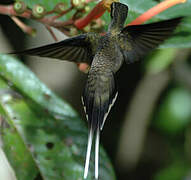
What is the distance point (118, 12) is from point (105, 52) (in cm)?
12

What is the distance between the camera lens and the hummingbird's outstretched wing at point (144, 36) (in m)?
0.99

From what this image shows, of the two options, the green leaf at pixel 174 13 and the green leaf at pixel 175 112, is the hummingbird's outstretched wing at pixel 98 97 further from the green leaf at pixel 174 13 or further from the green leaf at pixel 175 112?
the green leaf at pixel 175 112

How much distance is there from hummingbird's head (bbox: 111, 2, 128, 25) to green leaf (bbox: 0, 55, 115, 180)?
1.56 feet

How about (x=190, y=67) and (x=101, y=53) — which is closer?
(x=101, y=53)

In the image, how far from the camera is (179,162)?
2562 millimetres

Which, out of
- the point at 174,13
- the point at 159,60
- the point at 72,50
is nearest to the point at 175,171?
the point at 159,60

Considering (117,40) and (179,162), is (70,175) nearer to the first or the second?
(117,40)

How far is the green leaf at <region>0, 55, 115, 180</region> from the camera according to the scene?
4.38 ft

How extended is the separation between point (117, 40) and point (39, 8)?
0.29 m

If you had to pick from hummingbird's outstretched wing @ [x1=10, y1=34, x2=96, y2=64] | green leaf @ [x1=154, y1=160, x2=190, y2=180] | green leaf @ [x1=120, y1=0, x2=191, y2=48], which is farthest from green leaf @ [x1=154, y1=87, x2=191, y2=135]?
hummingbird's outstretched wing @ [x1=10, y1=34, x2=96, y2=64]

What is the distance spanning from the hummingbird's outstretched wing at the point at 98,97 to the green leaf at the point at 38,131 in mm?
294

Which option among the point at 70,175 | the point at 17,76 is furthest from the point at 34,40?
the point at 70,175

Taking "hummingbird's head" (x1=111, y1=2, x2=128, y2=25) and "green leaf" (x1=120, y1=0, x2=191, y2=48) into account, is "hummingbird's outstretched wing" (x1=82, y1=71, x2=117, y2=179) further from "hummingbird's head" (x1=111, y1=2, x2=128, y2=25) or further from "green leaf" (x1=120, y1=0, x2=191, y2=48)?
"green leaf" (x1=120, y1=0, x2=191, y2=48)

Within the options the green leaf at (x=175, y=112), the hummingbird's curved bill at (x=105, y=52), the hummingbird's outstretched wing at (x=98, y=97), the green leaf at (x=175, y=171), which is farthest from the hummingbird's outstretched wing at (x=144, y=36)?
the green leaf at (x=175, y=171)
